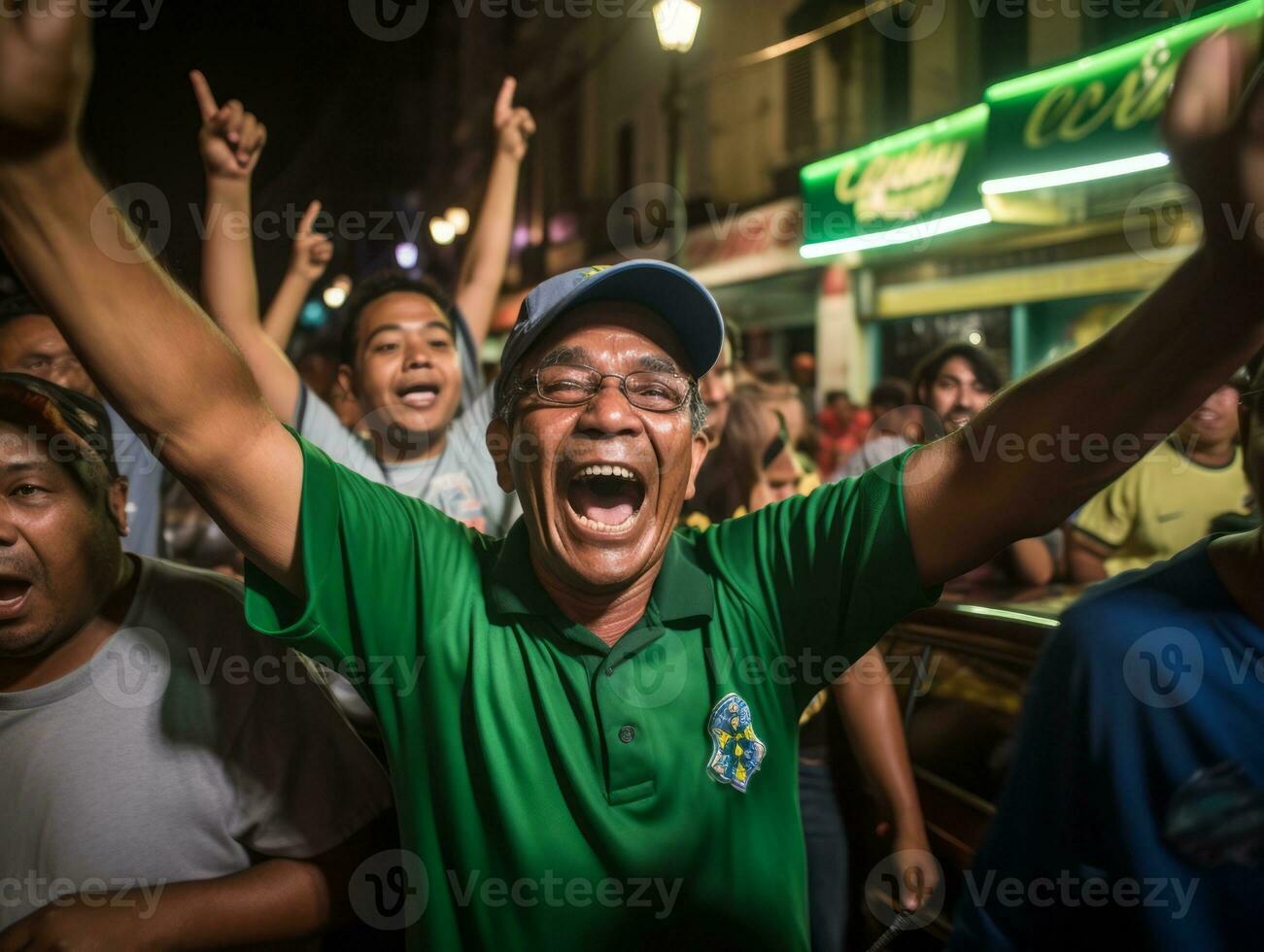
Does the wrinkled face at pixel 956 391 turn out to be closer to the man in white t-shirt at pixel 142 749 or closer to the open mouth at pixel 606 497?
the open mouth at pixel 606 497

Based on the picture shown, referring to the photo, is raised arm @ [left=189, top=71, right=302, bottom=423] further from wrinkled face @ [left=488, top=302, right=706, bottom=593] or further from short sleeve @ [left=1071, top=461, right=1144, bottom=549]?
short sleeve @ [left=1071, top=461, right=1144, bottom=549]

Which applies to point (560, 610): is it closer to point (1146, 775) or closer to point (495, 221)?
point (1146, 775)

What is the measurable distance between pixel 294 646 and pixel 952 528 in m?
1.10

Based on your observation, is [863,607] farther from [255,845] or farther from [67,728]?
[67,728]

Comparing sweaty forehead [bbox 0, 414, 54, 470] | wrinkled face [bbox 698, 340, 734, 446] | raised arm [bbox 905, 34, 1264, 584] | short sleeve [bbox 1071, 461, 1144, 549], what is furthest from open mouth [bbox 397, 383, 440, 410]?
short sleeve [bbox 1071, 461, 1144, 549]

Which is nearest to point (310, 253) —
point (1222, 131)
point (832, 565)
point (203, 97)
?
point (203, 97)

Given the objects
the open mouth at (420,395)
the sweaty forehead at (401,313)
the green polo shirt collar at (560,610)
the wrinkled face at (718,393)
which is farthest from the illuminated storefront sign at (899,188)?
the green polo shirt collar at (560,610)

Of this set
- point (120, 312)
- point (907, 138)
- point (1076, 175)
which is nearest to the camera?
point (120, 312)

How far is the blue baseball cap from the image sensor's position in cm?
158

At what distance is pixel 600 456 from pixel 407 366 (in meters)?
1.62

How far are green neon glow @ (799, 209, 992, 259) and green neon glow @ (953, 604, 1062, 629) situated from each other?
8.15m

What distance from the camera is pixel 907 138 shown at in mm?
10430

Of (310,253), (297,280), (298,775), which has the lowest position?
(298,775)

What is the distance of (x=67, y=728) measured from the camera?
1.59 meters
